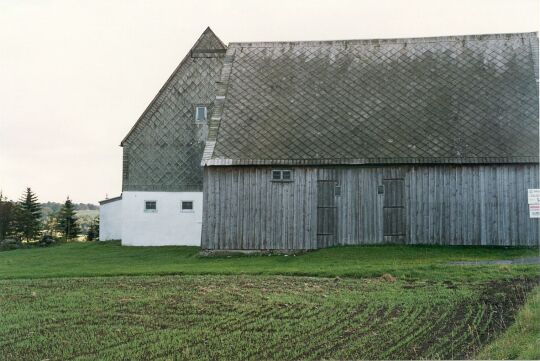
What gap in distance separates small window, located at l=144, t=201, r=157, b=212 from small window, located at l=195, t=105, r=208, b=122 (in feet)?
15.8

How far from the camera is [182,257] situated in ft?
95.0

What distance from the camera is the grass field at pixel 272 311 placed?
11805mm

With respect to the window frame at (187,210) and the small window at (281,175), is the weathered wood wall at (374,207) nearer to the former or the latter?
the small window at (281,175)

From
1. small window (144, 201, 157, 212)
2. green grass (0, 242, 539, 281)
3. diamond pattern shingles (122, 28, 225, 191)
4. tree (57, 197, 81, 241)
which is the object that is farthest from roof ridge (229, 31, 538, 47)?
tree (57, 197, 81, 241)

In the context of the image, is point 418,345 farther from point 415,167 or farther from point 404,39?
point 404,39

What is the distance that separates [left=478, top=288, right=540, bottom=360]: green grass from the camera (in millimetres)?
10953

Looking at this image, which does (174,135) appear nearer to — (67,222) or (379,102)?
(379,102)

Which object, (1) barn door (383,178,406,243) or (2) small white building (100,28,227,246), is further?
(2) small white building (100,28,227,246)

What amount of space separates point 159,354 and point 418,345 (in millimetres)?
4318

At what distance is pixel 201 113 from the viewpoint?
119 feet

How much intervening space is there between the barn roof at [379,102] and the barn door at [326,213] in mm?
1053

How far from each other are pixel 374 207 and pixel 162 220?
1252 cm

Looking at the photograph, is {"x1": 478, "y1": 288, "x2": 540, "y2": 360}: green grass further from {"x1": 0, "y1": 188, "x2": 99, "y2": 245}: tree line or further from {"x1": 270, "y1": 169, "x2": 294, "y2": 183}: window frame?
{"x1": 0, "y1": 188, "x2": 99, "y2": 245}: tree line

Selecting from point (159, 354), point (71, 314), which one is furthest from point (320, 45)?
point (159, 354)
